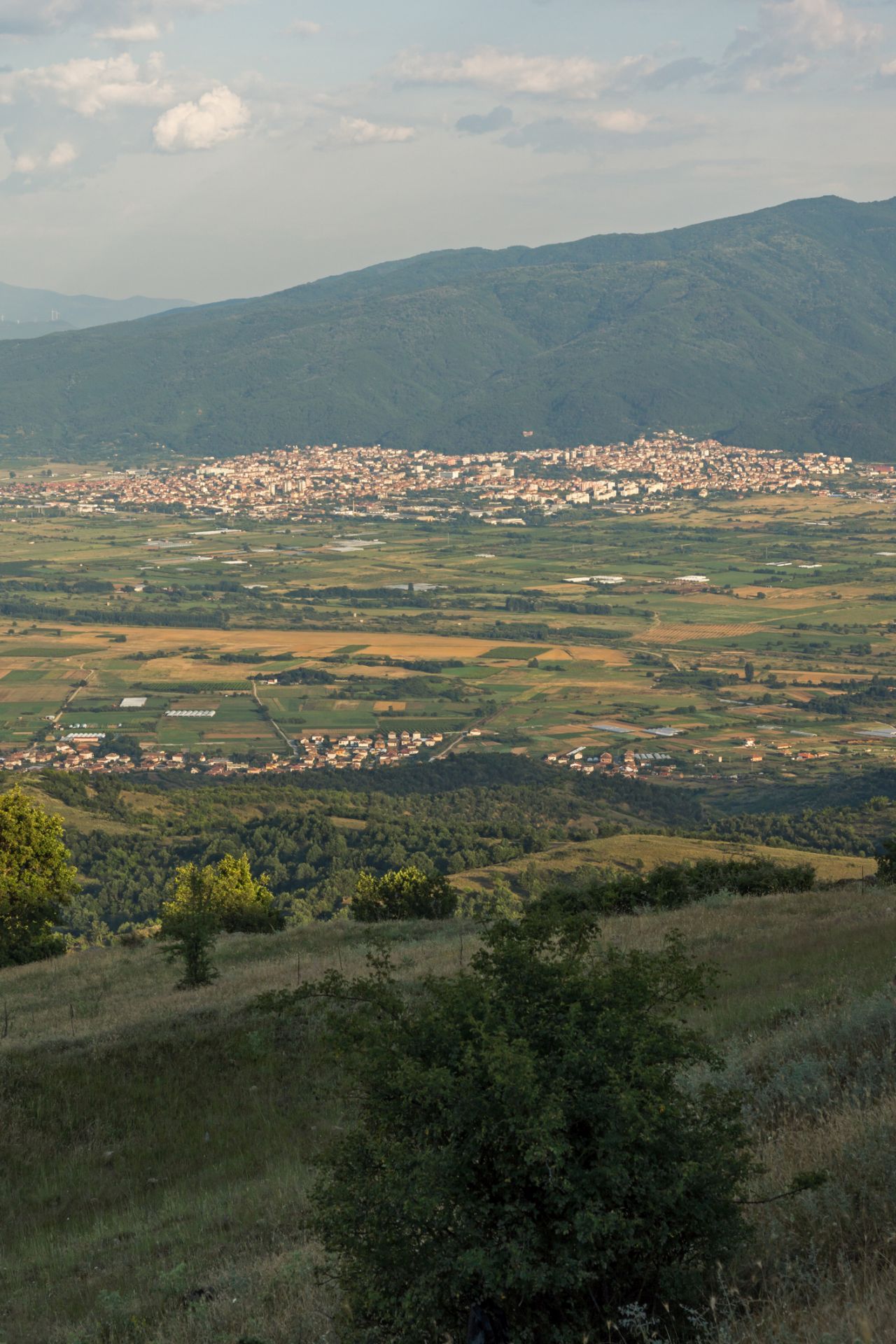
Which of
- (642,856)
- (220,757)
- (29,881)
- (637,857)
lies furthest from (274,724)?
(29,881)

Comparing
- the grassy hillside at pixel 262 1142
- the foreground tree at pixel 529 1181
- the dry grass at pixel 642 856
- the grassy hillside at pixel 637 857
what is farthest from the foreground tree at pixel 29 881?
the foreground tree at pixel 529 1181

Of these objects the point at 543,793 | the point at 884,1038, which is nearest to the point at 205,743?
the point at 543,793

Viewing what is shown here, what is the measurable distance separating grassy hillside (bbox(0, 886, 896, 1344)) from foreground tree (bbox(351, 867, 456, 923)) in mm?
10013

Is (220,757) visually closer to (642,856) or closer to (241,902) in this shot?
(642,856)

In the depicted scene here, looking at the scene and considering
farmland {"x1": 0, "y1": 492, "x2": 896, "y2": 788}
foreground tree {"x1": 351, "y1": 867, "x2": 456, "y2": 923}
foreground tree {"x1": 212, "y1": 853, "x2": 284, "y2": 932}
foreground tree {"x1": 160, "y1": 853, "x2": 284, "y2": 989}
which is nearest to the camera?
foreground tree {"x1": 160, "y1": 853, "x2": 284, "y2": 989}

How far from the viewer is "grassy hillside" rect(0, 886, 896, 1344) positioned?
5641 mm

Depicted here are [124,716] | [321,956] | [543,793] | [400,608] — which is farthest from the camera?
[400,608]

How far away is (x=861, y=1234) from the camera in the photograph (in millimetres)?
5566

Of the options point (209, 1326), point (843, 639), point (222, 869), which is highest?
point (209, 1326)

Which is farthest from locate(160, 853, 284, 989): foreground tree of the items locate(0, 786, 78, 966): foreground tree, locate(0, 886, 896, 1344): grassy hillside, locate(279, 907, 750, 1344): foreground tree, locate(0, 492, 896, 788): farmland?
locate(0, 492, 896, 788): farmland

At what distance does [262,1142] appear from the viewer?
475 inches

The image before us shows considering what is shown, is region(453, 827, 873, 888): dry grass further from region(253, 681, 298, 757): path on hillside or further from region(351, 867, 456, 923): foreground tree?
region(253, 681, 298, 757): path on hillside

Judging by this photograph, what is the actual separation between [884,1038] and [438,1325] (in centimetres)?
494

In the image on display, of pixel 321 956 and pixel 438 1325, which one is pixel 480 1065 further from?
pixel 321 956
